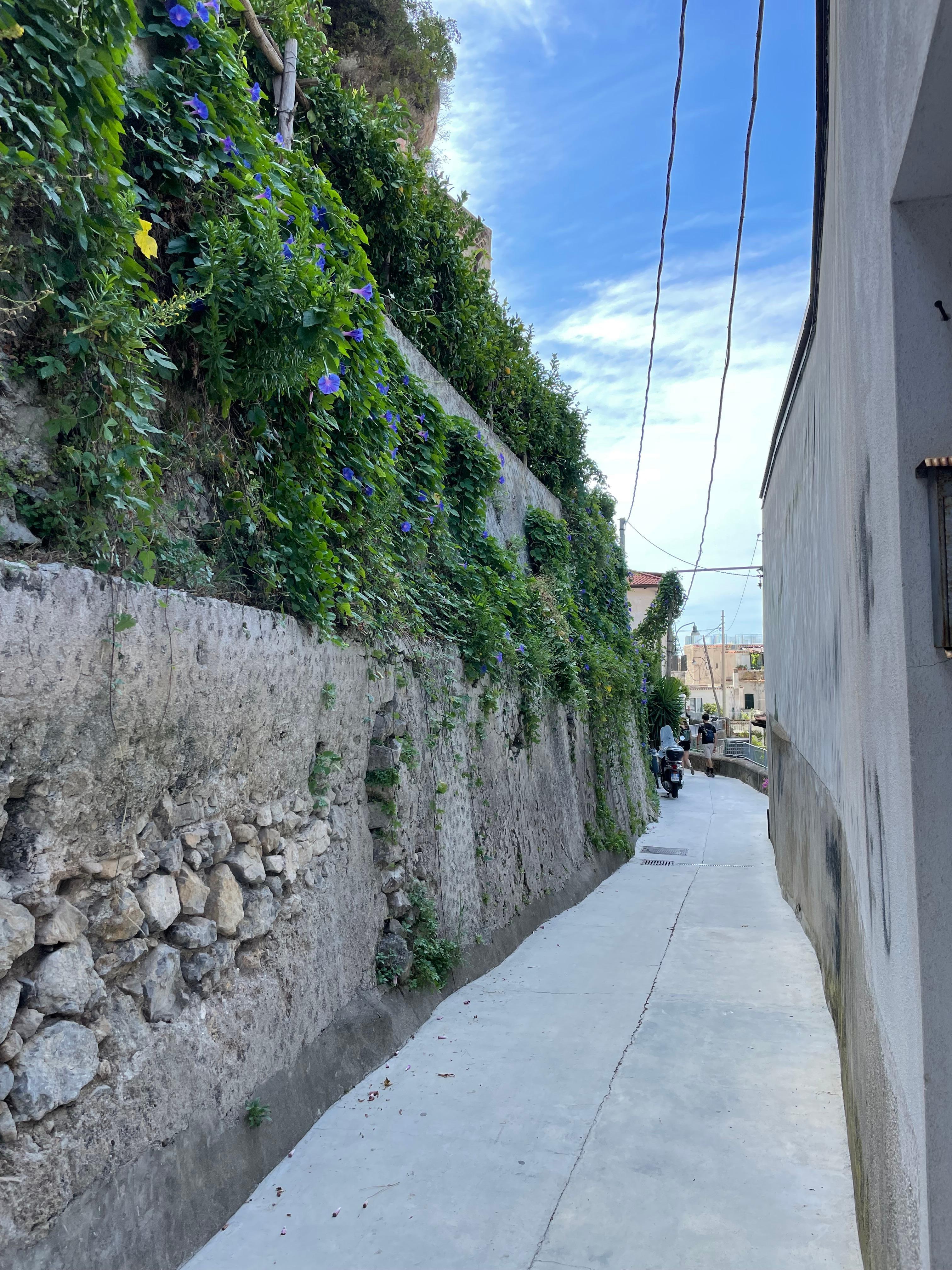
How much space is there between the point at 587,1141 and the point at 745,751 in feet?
91.5

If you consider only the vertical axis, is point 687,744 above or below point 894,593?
below

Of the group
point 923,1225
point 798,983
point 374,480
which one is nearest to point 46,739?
point 923,1225

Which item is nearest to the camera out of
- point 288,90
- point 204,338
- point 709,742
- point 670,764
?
point 204,338

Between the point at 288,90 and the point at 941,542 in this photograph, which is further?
the point at 288,90

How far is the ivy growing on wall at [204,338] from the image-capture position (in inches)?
104

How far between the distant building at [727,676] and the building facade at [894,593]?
54.7 metres

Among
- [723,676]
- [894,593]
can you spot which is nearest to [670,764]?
Result: [894,593]

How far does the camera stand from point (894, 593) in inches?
77.2

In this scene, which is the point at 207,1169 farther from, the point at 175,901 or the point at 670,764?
the point at 670,764

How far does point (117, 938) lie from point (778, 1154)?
8.90 ft

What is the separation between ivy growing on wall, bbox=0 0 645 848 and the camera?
264 centimetres

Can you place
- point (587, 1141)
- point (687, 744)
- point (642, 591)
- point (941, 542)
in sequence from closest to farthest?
1. point (941, 542)
2. point (587, 1141)
3. point (687, 744)
4. point (642, 591)

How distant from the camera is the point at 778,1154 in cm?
350

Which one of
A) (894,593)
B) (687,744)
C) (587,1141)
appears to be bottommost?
(587,1141)
